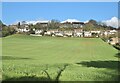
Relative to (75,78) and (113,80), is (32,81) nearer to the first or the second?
(75,78)

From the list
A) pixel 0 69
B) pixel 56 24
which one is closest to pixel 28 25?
pixel 56 24

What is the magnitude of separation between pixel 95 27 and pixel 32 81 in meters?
147

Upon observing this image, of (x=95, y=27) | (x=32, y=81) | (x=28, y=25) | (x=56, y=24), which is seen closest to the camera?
(x=32, y=81)

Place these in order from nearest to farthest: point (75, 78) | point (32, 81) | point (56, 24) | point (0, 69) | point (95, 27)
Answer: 1. point (32, 81)
2. point (75, 78)
3. point (0, 69)
4. point (95, 27)
5. point (56, 24)

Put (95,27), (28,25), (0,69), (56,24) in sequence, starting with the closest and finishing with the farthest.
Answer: (0,69) < (28,25) < (95,27) < (56,24)

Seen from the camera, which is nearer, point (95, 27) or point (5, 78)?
point (5, 78)

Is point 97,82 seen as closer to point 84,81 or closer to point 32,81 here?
point 84,81

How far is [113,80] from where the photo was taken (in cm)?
1383

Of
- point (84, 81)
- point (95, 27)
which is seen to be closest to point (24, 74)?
point (84, 81)

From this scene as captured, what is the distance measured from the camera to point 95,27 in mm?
157625

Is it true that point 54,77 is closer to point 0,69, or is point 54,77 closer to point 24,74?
point 24,74

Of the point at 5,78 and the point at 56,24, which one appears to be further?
the point at 56,24

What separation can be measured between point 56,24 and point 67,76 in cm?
16083

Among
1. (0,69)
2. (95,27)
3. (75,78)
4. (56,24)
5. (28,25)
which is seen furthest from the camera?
(56,24)
